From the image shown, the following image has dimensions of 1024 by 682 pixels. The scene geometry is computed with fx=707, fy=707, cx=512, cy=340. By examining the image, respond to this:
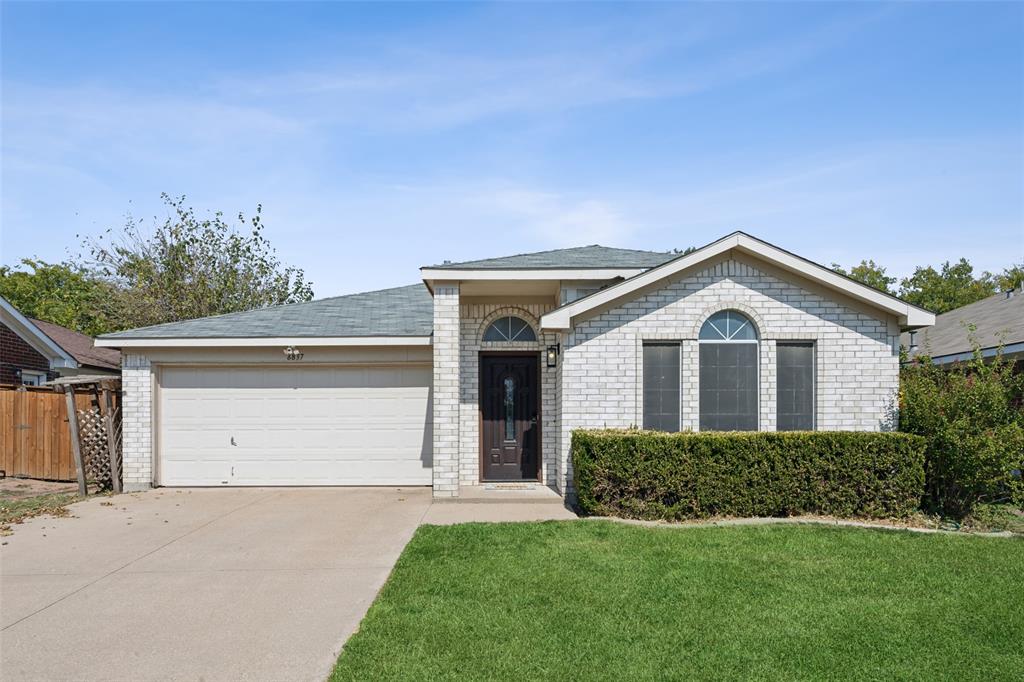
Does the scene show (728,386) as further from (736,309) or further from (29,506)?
(29,506)

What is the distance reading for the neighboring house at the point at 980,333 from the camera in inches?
485

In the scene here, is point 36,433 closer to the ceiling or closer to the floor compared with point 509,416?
closer to the floor

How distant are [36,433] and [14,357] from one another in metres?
3.67

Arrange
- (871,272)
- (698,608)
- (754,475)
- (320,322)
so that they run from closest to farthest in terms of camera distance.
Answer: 1. (698,608)
2. (754,475)
3. (320,322)
4. (871,272)

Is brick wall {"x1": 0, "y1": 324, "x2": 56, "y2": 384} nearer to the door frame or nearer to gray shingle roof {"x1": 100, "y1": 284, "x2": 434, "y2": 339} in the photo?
gray shingle roof {"x1": 100, "y1": 284, "x2": 434, "y2": 339}

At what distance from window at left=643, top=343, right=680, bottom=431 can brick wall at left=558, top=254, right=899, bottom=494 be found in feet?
0.43

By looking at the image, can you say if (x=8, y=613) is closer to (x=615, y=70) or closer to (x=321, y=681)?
(x=321, y=681)

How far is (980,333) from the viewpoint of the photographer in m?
14.6

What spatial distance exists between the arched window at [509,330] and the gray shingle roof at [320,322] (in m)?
1.14

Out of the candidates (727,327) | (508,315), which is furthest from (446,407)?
(727,327)

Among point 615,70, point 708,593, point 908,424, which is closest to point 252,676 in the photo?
point 708,593

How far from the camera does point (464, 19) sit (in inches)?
430

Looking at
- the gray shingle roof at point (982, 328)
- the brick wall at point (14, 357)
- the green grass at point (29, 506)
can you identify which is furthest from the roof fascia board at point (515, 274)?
the brick wall at point (14, 357)

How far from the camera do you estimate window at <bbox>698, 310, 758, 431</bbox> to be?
10562 mm
